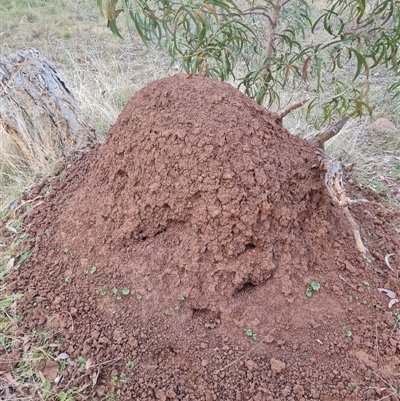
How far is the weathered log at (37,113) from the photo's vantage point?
2.96 meters

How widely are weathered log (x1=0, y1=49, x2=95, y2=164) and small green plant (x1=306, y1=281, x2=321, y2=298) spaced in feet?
→ 6.54

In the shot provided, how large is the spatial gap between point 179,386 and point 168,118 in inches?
41.7

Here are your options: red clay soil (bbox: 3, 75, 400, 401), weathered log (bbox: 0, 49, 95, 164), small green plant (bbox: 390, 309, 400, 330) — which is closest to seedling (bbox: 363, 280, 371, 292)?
red clay soil (bbox: 3, 75, 400, 401)

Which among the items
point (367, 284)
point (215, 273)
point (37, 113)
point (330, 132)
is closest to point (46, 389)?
point (215, 273)

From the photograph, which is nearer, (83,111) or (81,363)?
(81,363)

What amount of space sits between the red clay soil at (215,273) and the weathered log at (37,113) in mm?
1306

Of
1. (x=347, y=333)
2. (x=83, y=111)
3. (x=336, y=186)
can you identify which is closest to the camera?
(x=347, y=333)

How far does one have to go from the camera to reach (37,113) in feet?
9.78

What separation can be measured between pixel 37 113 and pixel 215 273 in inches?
82.8

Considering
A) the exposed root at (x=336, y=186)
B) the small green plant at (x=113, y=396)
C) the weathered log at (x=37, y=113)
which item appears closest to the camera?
the small green plant at (x=113, y=396)

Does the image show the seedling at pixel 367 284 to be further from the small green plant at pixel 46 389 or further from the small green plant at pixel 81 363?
the small green plant at pixel 46 389

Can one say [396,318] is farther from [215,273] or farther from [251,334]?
[215,273]

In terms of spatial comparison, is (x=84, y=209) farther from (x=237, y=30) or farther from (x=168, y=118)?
(x=237, y=30)

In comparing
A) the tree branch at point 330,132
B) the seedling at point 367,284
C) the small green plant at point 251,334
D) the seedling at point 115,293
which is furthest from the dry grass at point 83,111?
the seedling at point 367,284
